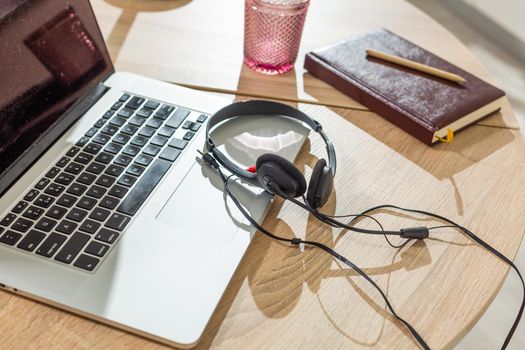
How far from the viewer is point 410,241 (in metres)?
0.60

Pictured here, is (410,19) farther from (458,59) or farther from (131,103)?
(131,103)

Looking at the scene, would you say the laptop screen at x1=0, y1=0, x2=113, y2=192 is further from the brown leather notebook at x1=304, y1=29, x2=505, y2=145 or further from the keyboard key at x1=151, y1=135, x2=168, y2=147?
the brown leather notebook at x1=304, y1=29, x2=505, y2=145

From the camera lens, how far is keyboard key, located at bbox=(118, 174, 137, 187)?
1.98 ft

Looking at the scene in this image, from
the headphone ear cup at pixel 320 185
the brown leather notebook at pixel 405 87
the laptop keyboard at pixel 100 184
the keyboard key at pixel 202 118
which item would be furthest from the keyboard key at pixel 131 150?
the brown leather notebook at pixel 405 87

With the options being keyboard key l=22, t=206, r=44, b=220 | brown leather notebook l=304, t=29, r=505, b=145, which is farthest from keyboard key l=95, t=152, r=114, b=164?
brown leather notebook l=304, t=29, r=505, b=145

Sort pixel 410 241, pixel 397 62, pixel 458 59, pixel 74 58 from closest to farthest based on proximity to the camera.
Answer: pixel 410 241
pixel 74 58
pixel 397 62
pixel 458 59

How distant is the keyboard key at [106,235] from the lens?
0.54m

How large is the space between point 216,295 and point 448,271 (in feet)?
0.88

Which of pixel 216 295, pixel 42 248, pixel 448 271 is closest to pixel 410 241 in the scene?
pixel 448 271

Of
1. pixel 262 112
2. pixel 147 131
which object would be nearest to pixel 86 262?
pixel 147 131

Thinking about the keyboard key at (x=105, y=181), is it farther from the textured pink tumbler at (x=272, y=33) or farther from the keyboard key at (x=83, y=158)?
the textured pink tumbler at (x=272, y=33)

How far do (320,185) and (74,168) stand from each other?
304 mm

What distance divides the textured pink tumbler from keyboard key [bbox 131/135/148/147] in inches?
10.8

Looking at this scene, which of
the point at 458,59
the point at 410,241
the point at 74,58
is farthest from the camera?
the point at 458,59
